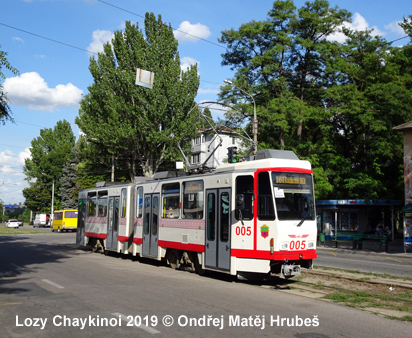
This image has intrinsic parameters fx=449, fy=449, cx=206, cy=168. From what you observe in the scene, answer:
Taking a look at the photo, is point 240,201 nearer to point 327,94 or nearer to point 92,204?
point 92,204

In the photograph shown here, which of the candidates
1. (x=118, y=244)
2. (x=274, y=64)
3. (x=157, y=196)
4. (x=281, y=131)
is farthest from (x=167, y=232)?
(x=274, y=64)

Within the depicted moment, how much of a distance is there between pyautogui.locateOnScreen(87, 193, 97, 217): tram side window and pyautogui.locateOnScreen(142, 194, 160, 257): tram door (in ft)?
20.0

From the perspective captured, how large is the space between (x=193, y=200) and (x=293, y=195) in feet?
11.7

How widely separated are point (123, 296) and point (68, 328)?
8.83 ft

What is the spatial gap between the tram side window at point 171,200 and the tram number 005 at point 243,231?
11.3ft

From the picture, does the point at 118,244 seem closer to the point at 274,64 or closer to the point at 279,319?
the point at 279,319

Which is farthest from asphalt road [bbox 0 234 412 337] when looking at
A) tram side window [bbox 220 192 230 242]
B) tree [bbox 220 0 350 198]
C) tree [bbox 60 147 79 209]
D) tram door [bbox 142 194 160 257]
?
tree [bbox 60 147 79 209]

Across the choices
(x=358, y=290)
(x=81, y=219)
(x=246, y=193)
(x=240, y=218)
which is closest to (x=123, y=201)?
(x=81, y=219)

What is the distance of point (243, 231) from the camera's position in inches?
475

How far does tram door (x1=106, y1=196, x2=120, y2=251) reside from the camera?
19953mm

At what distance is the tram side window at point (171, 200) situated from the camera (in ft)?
50.2

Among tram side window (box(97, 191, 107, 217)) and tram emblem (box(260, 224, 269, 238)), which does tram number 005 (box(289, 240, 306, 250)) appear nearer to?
tram emblem (box(260, 224, 269, 238))

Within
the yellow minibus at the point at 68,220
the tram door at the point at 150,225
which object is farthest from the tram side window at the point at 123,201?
the yellow minibus at the point at 68,220

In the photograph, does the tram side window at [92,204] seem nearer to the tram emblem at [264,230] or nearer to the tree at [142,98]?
the tram emblem at [264,230]
